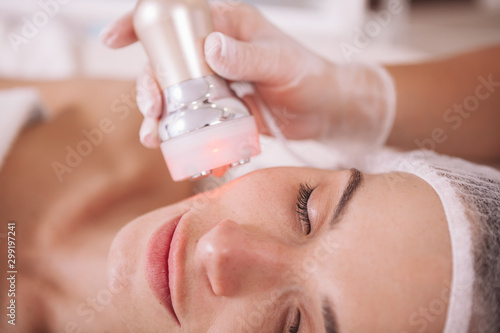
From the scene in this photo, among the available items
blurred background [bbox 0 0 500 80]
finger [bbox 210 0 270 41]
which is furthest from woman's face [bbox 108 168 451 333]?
blurred background [bbox 0 0 500 80]

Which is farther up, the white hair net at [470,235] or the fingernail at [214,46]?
the fingernail at [214,46]

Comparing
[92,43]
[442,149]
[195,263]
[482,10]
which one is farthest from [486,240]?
[482,10]

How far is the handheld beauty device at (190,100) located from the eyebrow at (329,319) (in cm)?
29

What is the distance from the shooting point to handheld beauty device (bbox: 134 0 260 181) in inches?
27.2

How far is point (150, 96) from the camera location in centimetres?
77

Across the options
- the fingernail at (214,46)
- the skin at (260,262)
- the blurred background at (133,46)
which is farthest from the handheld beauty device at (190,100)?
the blurred background at (133,46)

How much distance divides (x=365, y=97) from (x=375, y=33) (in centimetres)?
124

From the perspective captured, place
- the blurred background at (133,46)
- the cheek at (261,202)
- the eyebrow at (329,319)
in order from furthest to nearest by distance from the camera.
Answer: the blurred background at (133,46), the cheek at (261,202), the eyebrow at (329,319)

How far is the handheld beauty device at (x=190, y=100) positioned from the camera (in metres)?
0.69

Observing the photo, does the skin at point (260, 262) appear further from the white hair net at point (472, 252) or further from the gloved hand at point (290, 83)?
the gloved hand at point (290, 83)

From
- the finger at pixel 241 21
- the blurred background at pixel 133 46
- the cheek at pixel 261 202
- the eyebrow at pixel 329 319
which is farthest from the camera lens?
the blurred background at pixel 133 46

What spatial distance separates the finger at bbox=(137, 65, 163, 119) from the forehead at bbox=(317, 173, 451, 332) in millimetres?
407

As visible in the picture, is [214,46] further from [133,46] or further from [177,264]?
[133,46]

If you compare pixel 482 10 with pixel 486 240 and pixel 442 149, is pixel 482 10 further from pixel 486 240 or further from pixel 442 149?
pixel 486 240
